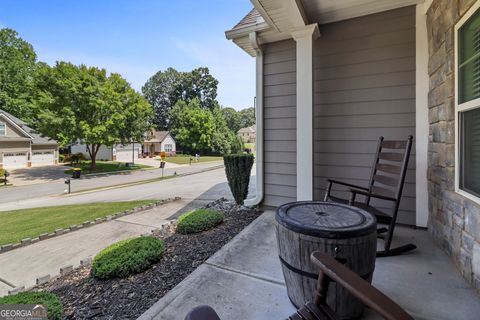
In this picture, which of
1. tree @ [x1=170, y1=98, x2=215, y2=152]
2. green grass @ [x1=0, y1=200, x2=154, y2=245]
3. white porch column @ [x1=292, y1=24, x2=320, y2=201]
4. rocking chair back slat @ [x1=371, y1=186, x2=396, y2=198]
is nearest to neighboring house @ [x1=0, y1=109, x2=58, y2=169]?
green grass @ [x1=0, y1=200, x2=154, y2=245]

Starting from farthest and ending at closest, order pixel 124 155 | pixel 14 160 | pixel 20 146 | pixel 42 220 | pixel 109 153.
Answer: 1. pixel 124 155
2. pixel 109 153
3. pixel 20 146
4. pixel 14 160
5. pixel 42 220

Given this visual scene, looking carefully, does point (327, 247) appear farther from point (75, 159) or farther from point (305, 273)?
point (75, 159)

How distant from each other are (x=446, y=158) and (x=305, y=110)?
5.29ft

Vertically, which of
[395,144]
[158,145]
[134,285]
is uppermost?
[158,145]

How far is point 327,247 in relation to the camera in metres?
1.29

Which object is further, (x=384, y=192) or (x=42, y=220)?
(x=42, y=220)

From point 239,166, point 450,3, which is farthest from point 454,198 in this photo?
point 239,166

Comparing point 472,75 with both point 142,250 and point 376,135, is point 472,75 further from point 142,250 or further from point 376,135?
point 142,250

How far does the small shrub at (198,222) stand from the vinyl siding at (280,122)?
3.13ft

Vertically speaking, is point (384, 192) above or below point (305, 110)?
below

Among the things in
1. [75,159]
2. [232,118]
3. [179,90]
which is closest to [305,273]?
[75,159]

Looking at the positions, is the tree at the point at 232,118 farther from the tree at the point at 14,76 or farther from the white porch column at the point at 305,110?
the white porch column at the point at 305,110

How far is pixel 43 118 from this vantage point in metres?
14.9

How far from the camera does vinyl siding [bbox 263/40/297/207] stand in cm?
373
